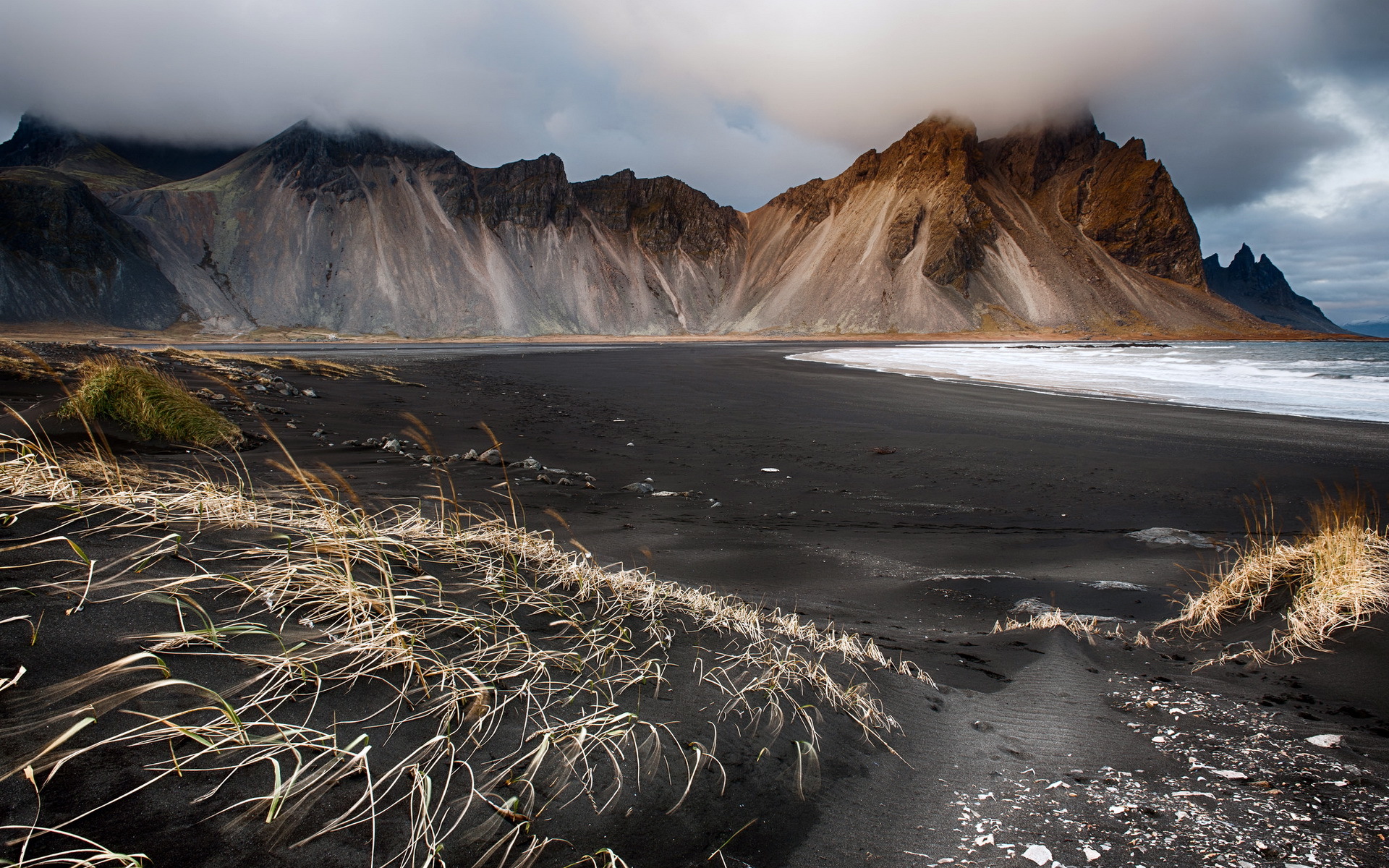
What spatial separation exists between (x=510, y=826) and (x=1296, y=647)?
3.40m

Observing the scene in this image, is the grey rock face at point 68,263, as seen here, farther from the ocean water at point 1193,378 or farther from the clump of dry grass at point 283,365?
the ocean water at point 1193,378

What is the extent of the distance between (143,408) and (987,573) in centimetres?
797

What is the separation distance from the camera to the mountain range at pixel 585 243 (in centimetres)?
7375

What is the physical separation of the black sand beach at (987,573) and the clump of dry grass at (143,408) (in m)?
0.59

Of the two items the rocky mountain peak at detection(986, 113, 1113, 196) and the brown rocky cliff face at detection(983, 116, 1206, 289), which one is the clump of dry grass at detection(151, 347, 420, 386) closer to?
the brown rocky cliff face at detection(983, 116, 1206, 289)

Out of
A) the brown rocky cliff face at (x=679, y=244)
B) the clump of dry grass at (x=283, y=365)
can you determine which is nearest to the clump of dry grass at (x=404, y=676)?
the clump of dry grass at (x=283, y=365)

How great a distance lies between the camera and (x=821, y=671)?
2365 millimetres

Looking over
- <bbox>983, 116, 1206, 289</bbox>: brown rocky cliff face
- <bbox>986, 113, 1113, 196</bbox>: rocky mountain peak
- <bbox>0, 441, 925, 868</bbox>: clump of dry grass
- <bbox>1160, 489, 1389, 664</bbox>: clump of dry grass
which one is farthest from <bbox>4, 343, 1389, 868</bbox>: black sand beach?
<bbox>986, 113, 1113, 196</bbox>: rocky mountain peak

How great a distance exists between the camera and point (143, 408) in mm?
6207

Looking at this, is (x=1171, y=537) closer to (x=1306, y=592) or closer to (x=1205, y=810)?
(x=1306, y=592)

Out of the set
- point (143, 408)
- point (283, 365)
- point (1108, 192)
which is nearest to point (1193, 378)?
point (143, 408)

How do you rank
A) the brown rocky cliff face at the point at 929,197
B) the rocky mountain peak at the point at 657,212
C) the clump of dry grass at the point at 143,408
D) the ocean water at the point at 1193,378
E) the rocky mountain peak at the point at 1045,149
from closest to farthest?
the clump of dry grass at the point at 143,408 < the ocean water at the point at 1193,378 < the brown rocky cliff face at the point at 929,197 < the rocky mountain peak at the point at 657,212 < the rocky mountain peak at the point at 1045,149

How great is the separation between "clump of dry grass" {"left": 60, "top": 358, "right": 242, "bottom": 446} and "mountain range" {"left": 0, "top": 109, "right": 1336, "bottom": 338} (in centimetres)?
8213

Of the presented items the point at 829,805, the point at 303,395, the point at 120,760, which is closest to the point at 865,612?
the point at 829,805
